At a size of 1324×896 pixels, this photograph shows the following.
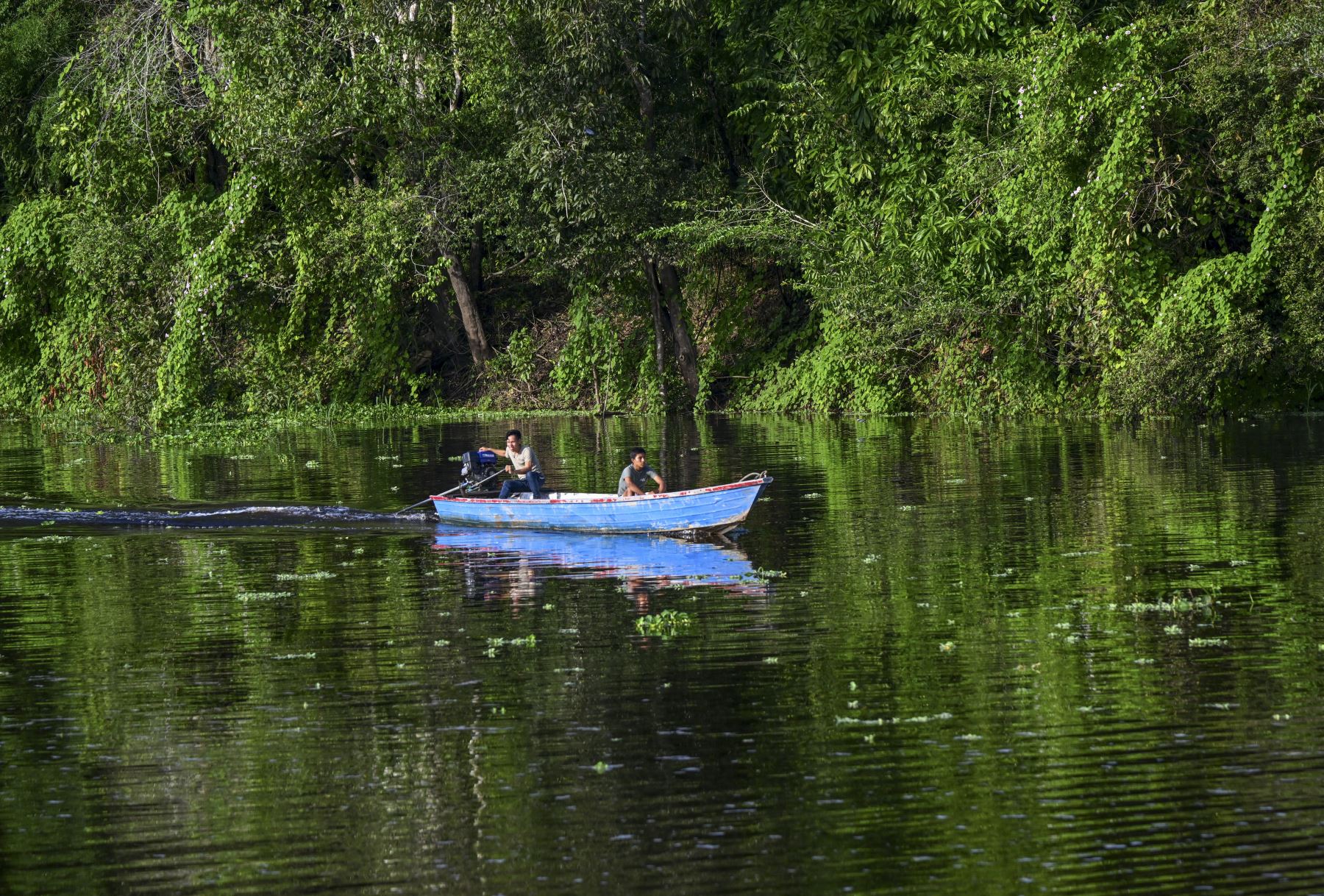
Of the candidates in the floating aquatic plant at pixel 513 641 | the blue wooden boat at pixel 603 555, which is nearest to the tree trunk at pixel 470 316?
the blue wooden boat at pixel 603 555

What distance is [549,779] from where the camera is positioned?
34.5 ft

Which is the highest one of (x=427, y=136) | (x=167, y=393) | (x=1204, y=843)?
(x=427, y=136)

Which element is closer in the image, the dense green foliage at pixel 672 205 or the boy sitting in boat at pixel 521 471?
the boy sitting in boat at pixel 521 471

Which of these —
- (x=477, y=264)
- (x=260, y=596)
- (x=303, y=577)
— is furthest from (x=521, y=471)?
Result: (x=477, y=264)

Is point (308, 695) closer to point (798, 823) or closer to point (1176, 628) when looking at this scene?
point (798, 823)

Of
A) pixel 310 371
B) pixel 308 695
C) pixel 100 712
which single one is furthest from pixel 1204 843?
pixel 310 371

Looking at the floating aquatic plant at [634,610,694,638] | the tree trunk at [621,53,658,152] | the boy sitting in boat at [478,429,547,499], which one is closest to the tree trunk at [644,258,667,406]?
the tree trunk at [621,53,658,152]

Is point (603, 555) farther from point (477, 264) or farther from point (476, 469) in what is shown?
point (477, 264)

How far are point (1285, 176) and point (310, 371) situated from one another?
2765cm

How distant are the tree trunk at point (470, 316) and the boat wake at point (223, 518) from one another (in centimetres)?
2383

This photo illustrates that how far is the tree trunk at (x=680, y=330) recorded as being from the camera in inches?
1897

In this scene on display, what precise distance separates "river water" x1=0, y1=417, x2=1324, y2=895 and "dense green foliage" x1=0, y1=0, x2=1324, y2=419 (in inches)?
500

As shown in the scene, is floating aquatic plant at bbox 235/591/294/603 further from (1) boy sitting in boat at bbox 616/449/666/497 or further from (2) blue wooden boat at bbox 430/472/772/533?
(1) boy sitting in boat at bbox 616/449/666/497

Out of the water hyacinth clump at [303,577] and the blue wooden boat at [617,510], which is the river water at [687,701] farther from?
the blue wooden boat at [617,510]
